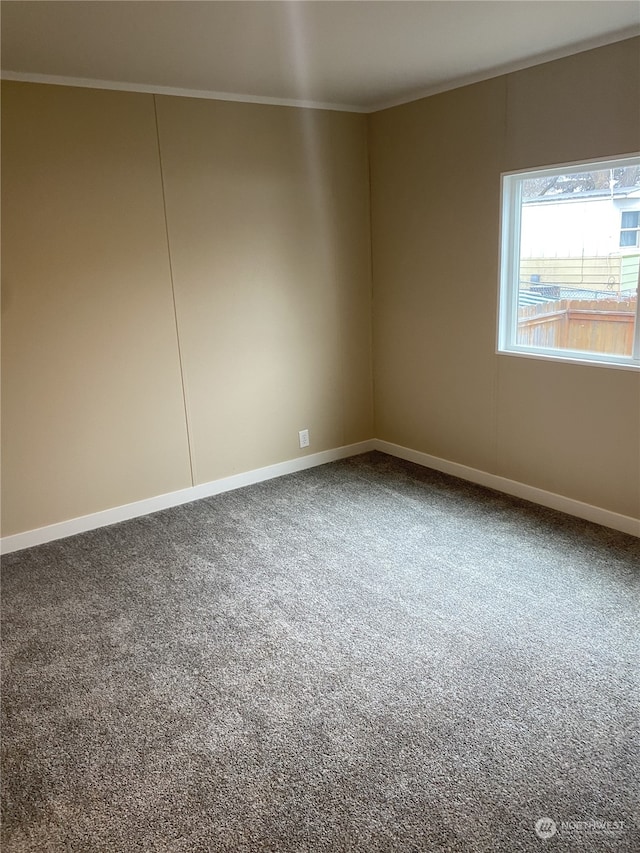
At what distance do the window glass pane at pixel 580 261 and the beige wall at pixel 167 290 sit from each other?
1.31 m

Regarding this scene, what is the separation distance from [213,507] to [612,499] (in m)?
2.32

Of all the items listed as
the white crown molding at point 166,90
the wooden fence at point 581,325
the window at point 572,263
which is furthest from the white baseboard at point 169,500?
the white crown molding at point 166,90

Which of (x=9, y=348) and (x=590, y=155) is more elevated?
(x=590, y=155)

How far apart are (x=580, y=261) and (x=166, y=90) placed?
2448 mm

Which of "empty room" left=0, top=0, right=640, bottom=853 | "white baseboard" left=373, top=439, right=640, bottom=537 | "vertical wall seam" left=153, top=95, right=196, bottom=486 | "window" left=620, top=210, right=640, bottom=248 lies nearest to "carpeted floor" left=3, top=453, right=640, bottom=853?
"empty room" left=0, top=0, right=640, bottom=853

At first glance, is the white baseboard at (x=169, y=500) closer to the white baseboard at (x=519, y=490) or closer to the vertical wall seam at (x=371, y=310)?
the vertical wall seam at (x=371, y=310)

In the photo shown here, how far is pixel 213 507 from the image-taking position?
3.86 metres

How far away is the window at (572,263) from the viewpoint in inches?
121

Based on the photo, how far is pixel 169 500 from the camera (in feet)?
12.8

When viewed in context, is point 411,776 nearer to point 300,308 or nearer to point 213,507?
point 213,507

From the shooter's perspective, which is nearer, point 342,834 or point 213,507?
point 342,834

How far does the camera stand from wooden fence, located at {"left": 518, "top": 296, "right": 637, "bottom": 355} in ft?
10.3

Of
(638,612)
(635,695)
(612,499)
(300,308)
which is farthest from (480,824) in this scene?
(300,308)

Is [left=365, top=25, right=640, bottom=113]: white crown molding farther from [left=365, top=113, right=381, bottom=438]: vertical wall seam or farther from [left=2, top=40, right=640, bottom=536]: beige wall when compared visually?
[left=365, top=113, right=381, bottom=438]: vertical wall seam
